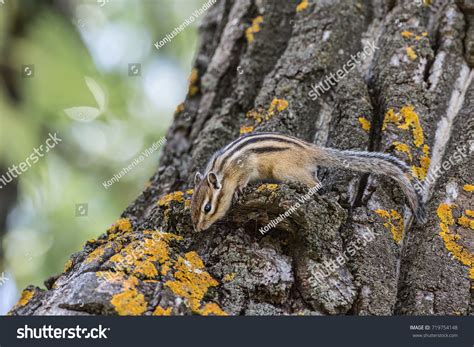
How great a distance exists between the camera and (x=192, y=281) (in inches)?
108

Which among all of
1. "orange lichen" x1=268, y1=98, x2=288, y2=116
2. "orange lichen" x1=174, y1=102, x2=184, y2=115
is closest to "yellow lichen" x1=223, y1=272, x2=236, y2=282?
"orange lichen" x1=268, y1=98, x2=288, y2=116

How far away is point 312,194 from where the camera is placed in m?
3.03

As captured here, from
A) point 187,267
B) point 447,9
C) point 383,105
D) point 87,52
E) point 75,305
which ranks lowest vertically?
point 75,305

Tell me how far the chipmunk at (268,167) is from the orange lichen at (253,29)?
3.22 feet

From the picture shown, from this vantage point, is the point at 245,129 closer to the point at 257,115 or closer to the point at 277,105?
the point at 257,115

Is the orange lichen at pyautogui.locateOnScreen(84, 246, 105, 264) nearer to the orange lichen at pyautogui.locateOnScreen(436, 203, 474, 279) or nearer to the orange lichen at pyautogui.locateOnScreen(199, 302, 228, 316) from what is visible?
the orange lichen at pyautogui.locateOnScreen(199, 302, 228, 316)

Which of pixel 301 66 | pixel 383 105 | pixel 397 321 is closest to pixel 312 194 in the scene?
pixel 397 321

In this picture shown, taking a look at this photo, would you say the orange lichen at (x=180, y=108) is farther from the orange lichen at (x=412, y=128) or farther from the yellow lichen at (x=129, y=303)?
the yellow lichen at (x=129, y=303)

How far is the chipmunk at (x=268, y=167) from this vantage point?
327 centimetres

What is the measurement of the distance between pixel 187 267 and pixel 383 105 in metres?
1.70

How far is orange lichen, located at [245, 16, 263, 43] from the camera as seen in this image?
4.28 meters

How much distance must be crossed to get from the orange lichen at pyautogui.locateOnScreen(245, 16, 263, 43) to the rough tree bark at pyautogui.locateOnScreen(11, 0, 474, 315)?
2 cm

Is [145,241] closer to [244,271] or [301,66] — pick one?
[244,271]

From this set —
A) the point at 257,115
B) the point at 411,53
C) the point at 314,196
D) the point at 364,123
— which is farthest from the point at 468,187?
the point at 257,115
